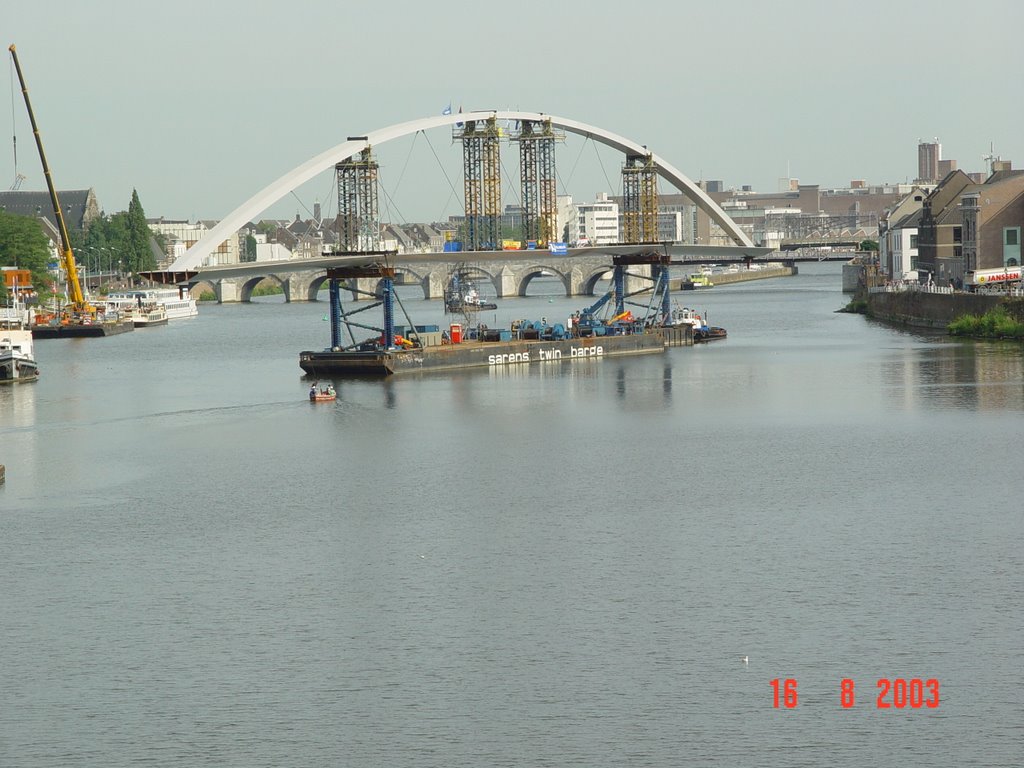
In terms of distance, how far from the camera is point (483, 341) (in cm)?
8294

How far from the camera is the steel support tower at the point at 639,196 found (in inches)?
3676

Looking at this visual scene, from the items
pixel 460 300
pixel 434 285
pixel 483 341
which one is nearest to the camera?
pixel 483 341

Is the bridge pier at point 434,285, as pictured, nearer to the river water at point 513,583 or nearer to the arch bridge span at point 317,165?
the arch bridge span at point 317,165

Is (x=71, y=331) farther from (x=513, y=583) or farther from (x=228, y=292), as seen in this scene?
(x=513, y=583)

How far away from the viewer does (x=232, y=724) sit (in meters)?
22.5

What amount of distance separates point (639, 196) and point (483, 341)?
16.8m

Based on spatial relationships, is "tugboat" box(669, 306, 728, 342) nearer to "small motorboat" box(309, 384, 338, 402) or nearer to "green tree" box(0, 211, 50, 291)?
"small motorboat" box(309, 384, 338, 402)

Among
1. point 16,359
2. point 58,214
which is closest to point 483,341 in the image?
point 16,359

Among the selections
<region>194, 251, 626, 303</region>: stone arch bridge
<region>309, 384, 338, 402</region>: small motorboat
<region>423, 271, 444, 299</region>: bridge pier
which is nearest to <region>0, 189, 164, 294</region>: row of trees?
<region>194, 251, 626, 303</region>: stone arch bridge

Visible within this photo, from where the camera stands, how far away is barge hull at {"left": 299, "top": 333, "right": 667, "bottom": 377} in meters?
71.2

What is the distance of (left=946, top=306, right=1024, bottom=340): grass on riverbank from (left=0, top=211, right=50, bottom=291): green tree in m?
69.8

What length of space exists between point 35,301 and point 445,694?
111m

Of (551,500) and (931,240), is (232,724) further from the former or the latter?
(931,240)
